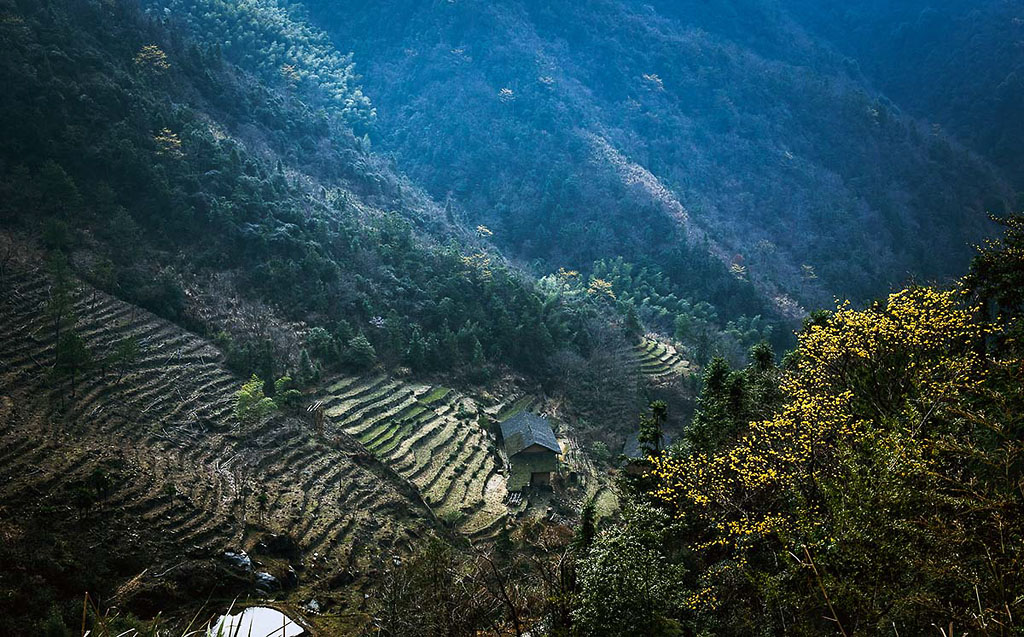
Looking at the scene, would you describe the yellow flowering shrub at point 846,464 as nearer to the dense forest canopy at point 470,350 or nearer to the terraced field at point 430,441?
the dense forest canopy at point 470,350

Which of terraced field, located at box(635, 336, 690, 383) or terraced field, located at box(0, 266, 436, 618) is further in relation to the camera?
terraced field, located at box(635, 336, 690, 383)

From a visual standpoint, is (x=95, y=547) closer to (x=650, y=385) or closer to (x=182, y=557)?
(x=182, y=557)

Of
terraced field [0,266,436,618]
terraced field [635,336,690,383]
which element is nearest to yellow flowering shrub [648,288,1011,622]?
terraced field [0,266,436,618]

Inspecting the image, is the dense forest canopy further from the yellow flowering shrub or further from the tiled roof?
the tiled roof

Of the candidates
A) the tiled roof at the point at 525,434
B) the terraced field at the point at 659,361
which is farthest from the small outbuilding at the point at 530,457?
the terraced field at the point at 659,361

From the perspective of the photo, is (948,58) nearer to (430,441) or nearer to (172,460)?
(430,441)

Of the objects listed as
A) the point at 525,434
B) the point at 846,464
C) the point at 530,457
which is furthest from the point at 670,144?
the point at 846,464
